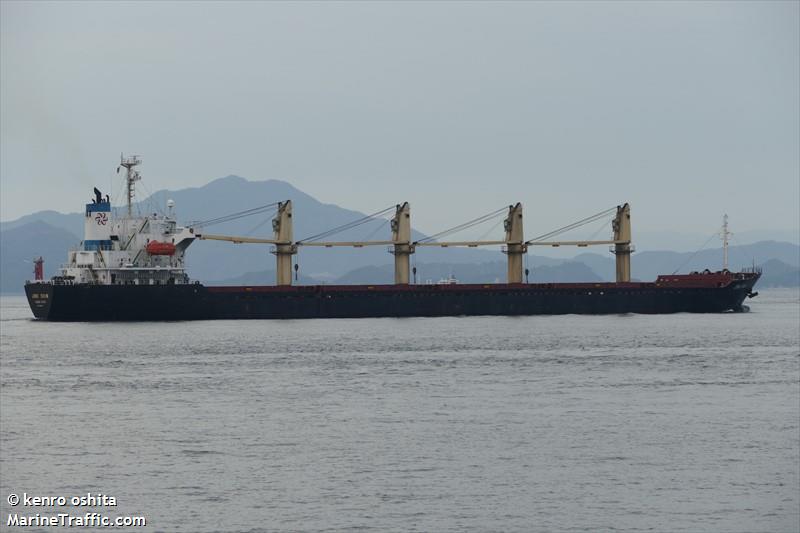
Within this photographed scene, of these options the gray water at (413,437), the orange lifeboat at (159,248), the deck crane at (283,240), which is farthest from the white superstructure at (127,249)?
the gray water at (413,437)

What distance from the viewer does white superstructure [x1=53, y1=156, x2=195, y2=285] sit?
259ft

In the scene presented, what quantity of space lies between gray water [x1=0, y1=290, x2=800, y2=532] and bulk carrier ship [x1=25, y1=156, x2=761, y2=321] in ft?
67.0

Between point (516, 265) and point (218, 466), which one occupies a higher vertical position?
point (516, 265)

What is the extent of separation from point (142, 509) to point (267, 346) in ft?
116

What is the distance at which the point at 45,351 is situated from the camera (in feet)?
192

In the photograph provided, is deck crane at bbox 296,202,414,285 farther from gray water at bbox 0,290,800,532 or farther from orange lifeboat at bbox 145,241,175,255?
gray water at bbox 0,290,800,532

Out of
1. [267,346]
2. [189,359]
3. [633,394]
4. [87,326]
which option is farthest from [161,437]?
[87,326]

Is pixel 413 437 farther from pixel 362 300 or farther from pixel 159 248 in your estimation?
pixel 362 300

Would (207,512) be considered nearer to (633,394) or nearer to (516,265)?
Answer: (633,394)

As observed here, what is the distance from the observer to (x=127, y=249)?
80000 millimetres

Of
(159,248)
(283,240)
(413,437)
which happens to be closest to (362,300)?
(283,240)

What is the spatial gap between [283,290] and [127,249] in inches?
447

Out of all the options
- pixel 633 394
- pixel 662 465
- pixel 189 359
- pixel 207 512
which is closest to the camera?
pixel 207 512

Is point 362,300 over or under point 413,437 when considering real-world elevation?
over
